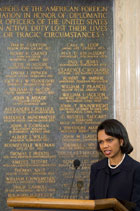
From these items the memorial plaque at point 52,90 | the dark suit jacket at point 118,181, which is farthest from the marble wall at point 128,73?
the dark suit jacket at point 118,181

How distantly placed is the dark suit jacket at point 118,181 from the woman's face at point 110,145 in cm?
9

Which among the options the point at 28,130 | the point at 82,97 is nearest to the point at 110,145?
the point at 82,97

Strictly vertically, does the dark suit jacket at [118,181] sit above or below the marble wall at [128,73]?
below

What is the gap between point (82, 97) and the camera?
4.08 meters

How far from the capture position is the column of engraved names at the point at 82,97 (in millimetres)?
4051

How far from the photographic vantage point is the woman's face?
2.29m

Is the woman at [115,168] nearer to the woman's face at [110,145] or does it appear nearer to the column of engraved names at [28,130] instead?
the woman's face at [110,145]

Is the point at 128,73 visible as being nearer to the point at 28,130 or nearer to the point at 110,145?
the point at 28,130

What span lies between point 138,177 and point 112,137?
346 mm

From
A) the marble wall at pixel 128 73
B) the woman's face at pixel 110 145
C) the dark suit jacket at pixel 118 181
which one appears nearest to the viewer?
the dark suit jacket at pixel 118 181

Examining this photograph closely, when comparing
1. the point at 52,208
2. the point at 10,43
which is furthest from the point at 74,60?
the point at 52,208

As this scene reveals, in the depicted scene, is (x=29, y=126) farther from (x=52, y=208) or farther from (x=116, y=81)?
(x=52, y=208)

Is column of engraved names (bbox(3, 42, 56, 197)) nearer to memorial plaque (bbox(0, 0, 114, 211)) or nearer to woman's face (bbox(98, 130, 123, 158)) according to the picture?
memorial plaque (bbox(0, 0, 114, 211))

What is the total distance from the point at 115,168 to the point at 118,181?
0.10m
